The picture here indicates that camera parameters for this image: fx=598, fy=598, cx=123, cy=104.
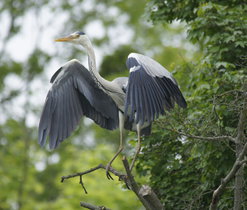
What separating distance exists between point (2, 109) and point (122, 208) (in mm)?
6864

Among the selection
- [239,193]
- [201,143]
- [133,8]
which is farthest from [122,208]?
[133,8]

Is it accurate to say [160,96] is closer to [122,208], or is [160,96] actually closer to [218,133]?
[218,133]

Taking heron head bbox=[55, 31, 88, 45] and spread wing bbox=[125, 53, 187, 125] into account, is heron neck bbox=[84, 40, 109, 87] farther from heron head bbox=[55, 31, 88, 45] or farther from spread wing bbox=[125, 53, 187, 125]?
spread wing bbox=[125, 53, 187, 125]

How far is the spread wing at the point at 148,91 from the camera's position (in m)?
6.38

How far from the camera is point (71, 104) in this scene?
24.5ft

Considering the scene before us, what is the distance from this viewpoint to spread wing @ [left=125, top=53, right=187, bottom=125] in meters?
6.38

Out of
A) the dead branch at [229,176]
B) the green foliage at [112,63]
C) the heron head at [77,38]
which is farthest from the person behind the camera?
the green foliage at [112,63]

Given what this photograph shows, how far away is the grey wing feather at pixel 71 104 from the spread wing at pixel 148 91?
82 centimetres

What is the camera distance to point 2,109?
1989 centimetres

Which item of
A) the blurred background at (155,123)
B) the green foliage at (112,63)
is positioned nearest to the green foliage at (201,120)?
the blurred background at (155,123)

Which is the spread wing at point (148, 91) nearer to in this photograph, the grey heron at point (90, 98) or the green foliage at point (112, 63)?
the grey heron at point (90, 98)

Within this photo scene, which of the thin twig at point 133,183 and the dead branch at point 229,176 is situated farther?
the thin twig at point 133,183

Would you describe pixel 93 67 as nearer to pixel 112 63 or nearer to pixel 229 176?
pixel 229 176

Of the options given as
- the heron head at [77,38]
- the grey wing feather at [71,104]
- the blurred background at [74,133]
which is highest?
the heron head at [77,38]
